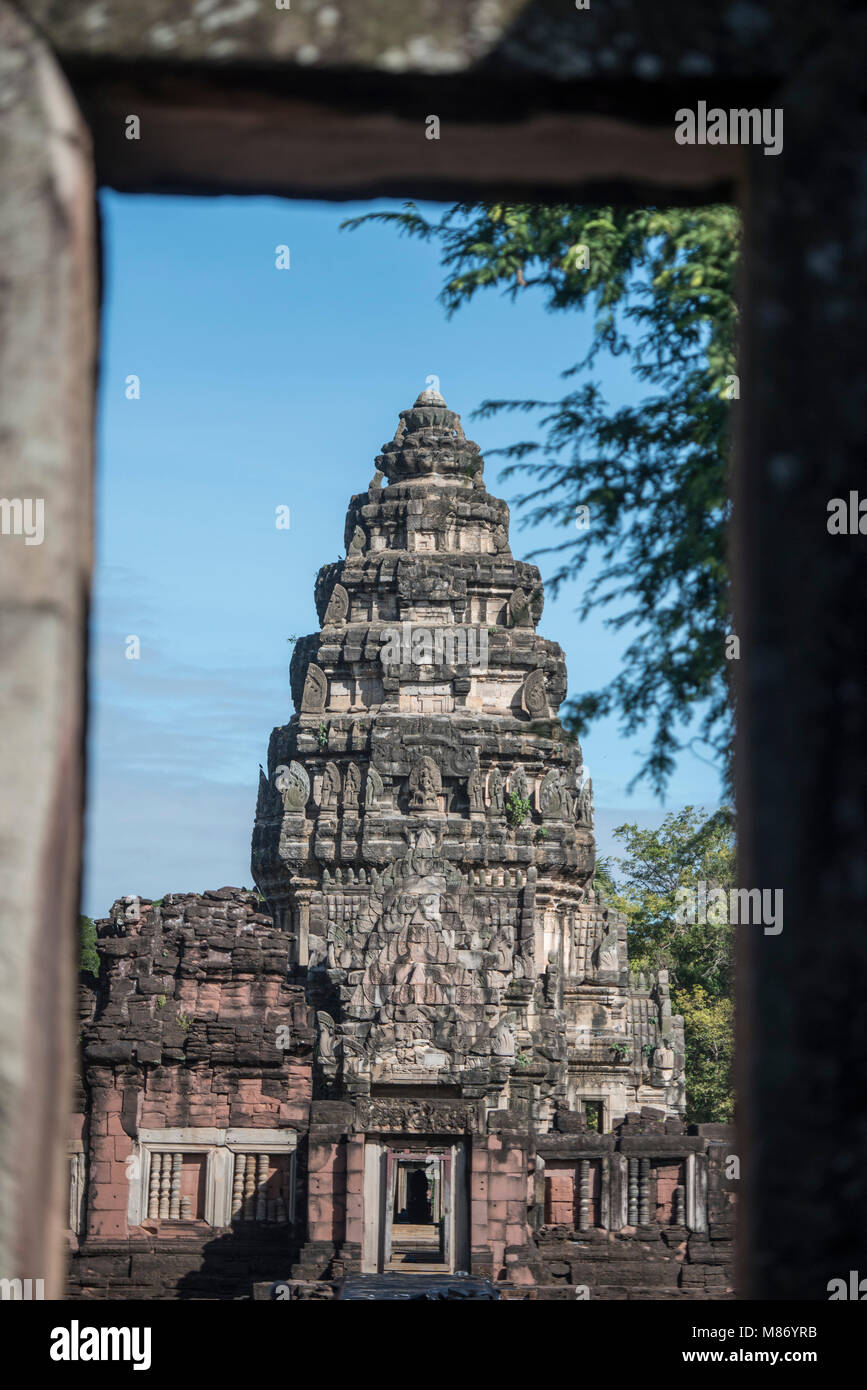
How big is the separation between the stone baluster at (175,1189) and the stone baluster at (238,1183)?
31.2 inches

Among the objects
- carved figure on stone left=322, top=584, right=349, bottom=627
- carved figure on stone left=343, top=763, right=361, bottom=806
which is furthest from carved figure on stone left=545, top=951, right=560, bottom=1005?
carved figure on stone left=322, top=584, right=349, bottom=627

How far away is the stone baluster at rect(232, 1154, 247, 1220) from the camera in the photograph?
22.0 metres

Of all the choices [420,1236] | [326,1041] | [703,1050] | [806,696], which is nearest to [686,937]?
[703,1050]

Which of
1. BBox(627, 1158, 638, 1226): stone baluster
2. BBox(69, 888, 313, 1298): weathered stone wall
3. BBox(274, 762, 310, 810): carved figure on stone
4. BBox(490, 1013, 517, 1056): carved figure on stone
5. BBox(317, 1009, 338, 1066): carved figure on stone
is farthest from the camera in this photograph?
BBox(274, 762, 310, 810): carved figure on stone

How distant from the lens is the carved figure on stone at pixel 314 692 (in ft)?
136

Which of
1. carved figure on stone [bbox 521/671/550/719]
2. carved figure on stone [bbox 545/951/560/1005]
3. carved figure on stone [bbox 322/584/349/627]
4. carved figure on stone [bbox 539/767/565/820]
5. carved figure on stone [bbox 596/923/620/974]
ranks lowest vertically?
carved figure on stone [bbox 545/951/560/1005]

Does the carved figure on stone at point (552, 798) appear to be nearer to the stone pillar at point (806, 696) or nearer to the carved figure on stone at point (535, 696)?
the carved figure on stone at point (535, 696)

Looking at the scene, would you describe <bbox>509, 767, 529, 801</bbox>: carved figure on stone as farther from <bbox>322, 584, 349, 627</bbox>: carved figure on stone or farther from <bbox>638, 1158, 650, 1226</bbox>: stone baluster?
<bbox>638, 1158, 650, 1226</bbox>: stone baluster

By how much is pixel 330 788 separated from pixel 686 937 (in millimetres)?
18094

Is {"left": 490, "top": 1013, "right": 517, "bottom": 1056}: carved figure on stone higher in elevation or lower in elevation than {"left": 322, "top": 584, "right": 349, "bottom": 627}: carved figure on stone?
lower

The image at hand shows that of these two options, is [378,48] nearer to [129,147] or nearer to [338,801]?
[129,147]

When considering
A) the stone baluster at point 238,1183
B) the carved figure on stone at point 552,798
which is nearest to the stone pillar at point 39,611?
the stone baluster at point 238,1183

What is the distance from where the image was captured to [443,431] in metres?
45.5

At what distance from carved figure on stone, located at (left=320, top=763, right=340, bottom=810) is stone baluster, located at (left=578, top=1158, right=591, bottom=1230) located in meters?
17.8
